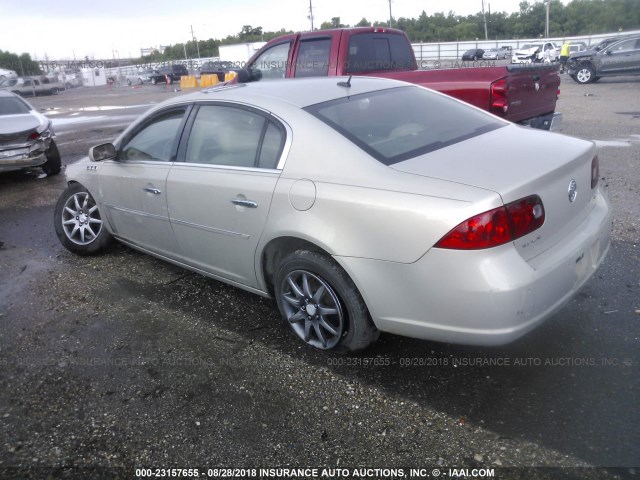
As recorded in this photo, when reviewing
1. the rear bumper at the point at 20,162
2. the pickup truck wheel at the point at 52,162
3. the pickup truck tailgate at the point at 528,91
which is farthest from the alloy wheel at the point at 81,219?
the pickup truck wheel at the point at 52,162

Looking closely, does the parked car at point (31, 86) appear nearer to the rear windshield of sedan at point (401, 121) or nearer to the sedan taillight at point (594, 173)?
the rear windshield of sedan at point (401, 121)

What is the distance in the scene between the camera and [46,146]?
354 inches

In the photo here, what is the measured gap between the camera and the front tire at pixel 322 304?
9.91 ft

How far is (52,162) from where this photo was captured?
30.2 ft

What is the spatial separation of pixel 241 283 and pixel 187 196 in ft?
2.32

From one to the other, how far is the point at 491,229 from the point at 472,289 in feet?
0.95

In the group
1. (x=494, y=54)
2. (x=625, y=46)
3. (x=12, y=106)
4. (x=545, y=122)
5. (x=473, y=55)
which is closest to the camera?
(x=545, y=122)

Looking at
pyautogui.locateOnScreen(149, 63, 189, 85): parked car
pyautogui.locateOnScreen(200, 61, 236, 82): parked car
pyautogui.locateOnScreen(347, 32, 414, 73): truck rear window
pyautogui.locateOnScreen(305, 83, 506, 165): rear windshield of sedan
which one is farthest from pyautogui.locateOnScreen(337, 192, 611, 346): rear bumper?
pyautogui.locateOnScreen(149, 63, 189, 85): parked car

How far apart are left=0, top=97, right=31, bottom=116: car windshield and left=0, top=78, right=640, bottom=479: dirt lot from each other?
6.16 m

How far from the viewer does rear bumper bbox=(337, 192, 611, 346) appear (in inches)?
99.6

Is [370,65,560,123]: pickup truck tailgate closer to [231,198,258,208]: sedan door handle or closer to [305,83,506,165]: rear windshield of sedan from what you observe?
[305,83,506,165]: rear windshield of sedan

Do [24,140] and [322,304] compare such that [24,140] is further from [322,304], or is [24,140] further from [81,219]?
[322,304]

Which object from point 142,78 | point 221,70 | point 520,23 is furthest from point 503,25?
point 221,70

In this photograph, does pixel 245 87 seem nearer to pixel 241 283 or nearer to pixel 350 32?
pixel 241 283
